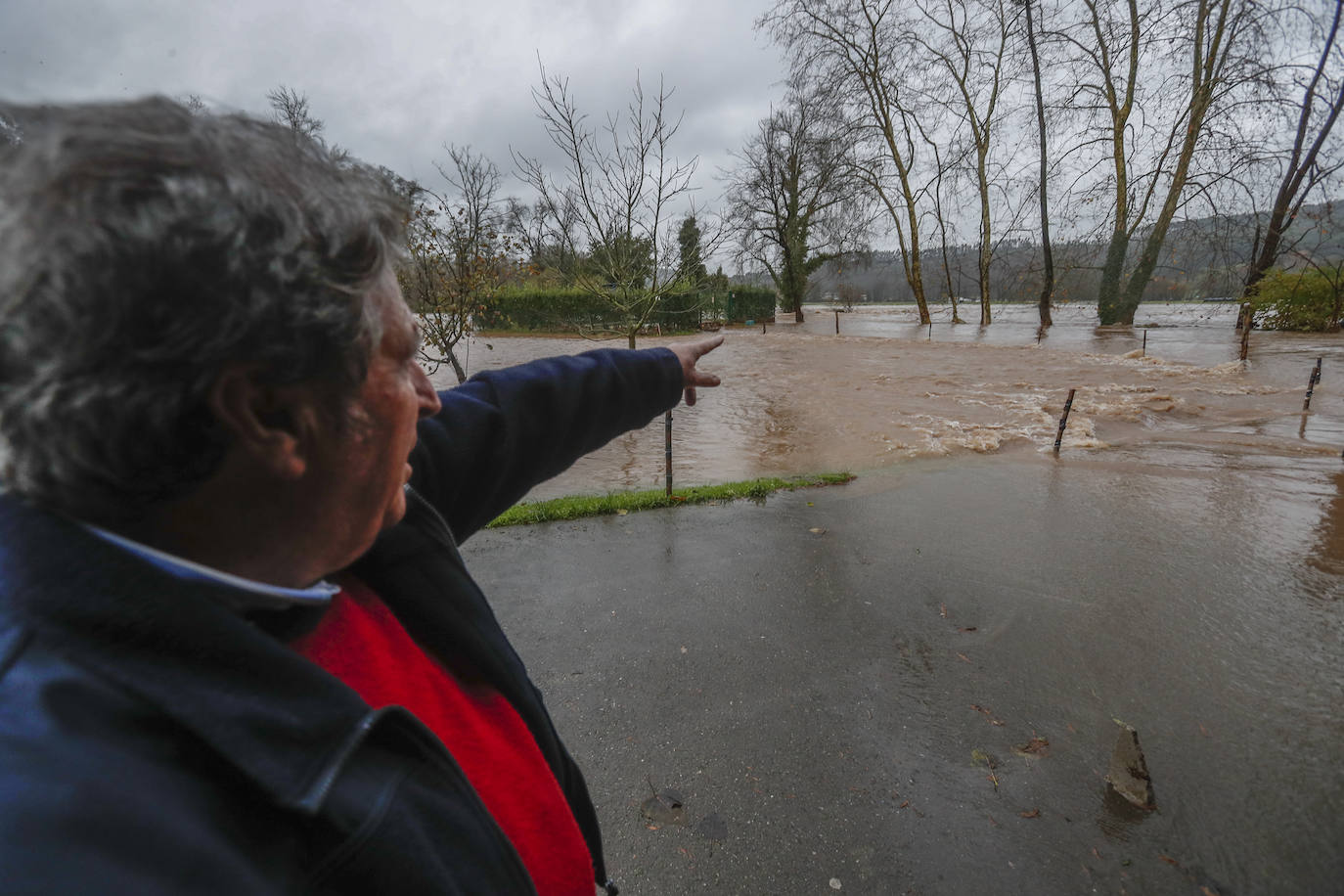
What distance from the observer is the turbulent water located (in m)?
8.41

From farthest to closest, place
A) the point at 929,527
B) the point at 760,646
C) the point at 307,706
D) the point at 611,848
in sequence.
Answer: the point at 929,527 < the point at 760,646 < the point at 611,848 < the point at 307,706

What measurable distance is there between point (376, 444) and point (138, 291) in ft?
0.98

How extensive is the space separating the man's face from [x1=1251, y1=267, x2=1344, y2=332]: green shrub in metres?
27.0

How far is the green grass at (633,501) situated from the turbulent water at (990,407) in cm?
114

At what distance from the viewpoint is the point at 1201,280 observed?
18266mm

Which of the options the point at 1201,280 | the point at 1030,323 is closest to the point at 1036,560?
the point at 1201,280

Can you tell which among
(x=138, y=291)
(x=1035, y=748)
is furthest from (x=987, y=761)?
(x=138, y=291)

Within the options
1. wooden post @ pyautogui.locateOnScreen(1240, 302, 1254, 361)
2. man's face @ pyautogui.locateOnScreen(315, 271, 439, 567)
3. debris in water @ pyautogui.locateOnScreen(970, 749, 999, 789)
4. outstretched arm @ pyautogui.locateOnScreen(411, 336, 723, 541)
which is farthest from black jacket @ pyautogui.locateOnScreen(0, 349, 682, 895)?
wooden post @ pyautogui.locateOnScreen(1240, 302, 1254, 361)

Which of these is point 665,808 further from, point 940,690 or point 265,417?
point 265,417

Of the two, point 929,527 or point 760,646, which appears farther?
point 929,527

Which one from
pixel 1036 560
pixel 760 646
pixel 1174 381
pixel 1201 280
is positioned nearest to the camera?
pixel 760 646

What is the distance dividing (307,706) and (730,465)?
7.95 meters

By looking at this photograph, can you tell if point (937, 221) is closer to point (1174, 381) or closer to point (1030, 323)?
point (1030, 323)

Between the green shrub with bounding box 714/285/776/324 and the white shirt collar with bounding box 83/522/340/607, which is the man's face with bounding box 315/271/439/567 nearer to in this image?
the white shirt collar with bounding box 83/522/340/607
